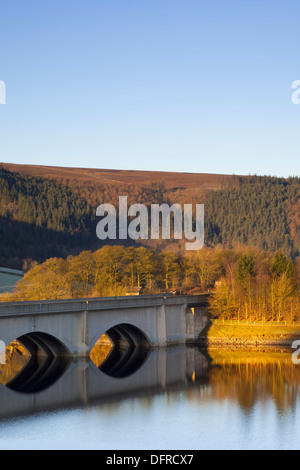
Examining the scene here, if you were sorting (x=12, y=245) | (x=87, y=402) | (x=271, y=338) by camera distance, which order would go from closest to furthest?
(x=87, y=402), (x=271, y=338), (x=12, y=245)

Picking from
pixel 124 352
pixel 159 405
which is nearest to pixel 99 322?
pixel 124 352

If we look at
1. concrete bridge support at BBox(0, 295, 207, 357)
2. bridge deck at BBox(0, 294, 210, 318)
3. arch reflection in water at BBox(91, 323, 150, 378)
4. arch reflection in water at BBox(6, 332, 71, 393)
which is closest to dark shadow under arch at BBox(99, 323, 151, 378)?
arch reflection in water at BBox(91, 323, 150, 378)

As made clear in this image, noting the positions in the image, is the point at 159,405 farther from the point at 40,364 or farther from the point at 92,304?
the point at 92,304

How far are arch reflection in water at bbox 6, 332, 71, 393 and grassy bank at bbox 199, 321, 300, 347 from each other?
1973cm

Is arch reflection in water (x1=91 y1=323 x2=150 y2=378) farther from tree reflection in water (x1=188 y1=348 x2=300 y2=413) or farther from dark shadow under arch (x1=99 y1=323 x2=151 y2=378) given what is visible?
tree reflection in water (x1=188 y1=348 x2=300 y2=413)

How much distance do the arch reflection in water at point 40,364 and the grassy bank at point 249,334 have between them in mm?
19725

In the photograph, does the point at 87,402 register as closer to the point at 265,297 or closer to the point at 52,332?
the point at 52,332

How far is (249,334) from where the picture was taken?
75375 mm

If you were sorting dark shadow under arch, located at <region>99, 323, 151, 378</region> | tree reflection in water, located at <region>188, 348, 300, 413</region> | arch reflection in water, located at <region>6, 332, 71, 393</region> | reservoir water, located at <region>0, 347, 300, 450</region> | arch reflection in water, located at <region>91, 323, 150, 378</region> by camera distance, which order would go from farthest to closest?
arch reflection in water, located at <region>91, 323, 150, 378</region>, dark shadow under arch, located at <region>99, 323, 151, 378</region>, arch reflection in water, located at <region>6, 332, 71, 393</region>, tree reflection in water, located at <region>188, 348, 300, 413</region>, reservoir water, located at <region>0, 347, 300, 450</region>

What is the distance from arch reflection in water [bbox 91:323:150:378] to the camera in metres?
61.9

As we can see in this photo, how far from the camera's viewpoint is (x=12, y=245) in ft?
579

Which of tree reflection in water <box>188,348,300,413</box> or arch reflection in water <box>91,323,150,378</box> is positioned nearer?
tree reflection in water <box>188,348,300,413</box>
